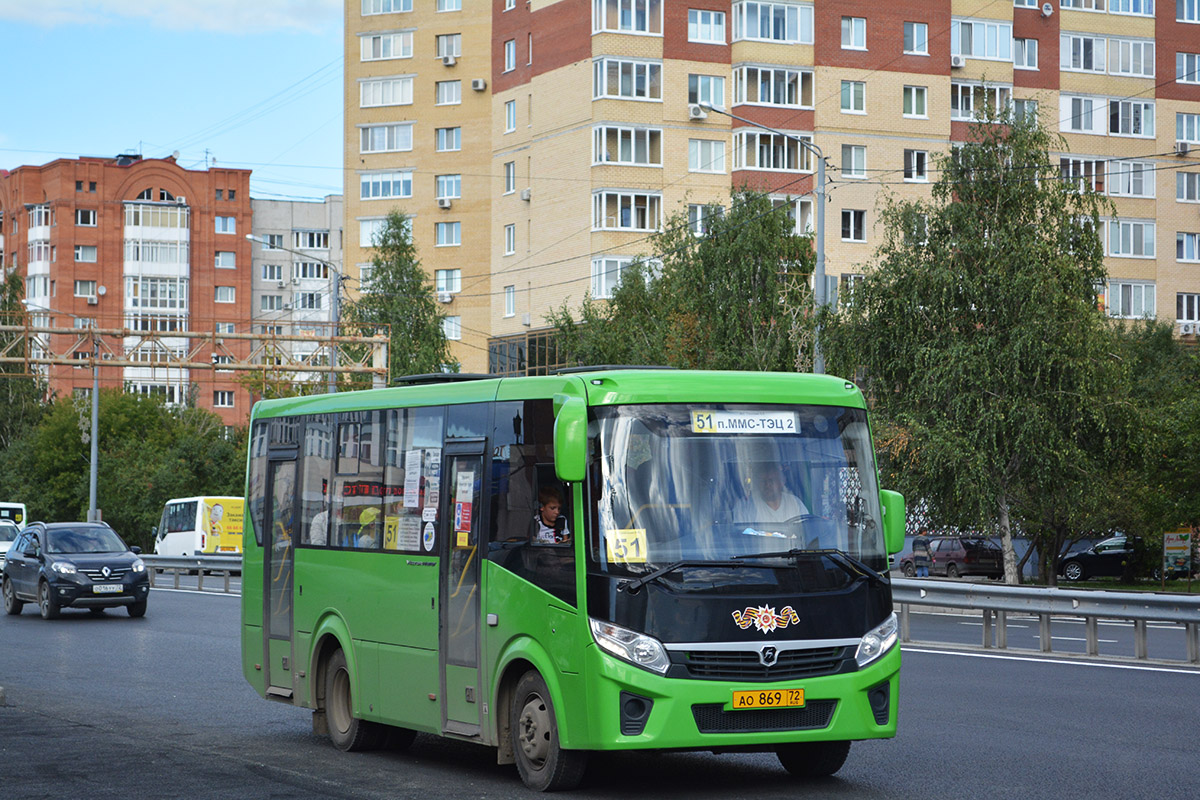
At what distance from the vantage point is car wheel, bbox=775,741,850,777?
10.6 metres

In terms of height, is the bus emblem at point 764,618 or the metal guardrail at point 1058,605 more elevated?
the bus emblem at point 764,618

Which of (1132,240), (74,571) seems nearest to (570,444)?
(74,571)

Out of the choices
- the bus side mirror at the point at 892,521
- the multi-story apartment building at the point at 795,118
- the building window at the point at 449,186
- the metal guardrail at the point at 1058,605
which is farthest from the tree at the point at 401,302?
the bus side mirror at the point at 892,521

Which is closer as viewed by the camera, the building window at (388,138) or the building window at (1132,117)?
the building window at (1132,117)

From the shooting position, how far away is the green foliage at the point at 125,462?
74.1m

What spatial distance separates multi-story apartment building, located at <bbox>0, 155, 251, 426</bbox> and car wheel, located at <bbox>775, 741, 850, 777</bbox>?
103574mm

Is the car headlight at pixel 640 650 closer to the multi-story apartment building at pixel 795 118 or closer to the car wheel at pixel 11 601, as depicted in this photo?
the car wheel at pixel 11 601

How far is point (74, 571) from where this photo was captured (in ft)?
95.0

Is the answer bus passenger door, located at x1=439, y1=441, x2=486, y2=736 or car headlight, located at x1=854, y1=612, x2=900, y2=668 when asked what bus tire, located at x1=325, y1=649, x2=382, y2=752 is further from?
car headlight, located at x1=854, y1=612, x2=900, y2=668

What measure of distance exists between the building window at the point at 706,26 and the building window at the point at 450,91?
1874 centimetres

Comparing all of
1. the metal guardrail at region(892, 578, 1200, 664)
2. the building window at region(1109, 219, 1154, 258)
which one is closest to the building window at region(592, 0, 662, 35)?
the building window at region(1109, 219, 1154, 258)

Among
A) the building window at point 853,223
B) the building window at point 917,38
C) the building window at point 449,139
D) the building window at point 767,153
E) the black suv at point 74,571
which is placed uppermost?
the building window at point 917,38

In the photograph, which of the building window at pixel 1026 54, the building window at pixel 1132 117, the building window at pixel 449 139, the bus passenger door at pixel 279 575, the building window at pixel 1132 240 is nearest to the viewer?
the bus passenger door at pixel 279 575

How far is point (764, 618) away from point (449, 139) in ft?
259
